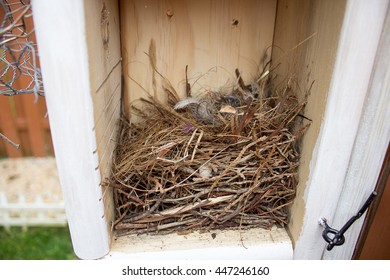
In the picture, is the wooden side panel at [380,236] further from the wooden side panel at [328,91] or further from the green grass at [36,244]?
the green grass at [36,244]

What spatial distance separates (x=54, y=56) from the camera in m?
0.44

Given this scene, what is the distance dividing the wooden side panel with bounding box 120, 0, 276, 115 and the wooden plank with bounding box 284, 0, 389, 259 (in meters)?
0.27

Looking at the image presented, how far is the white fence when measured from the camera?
170 cm

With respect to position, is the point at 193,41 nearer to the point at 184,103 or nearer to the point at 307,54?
the point at 184,103

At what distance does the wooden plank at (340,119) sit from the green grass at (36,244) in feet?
4.05

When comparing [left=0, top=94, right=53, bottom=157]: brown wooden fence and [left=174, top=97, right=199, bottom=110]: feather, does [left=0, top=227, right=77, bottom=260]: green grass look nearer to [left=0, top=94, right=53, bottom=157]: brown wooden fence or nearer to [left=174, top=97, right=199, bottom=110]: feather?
[left=0, top=94, right=53, bottom=157]: brown wooden fence

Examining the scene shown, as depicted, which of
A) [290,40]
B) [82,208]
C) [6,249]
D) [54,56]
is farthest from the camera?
[6,249]

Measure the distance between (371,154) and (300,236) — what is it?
0.20 metres

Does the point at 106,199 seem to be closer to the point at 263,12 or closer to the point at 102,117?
the point at 102,117

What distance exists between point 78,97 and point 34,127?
1.59 m

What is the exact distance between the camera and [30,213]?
1.73 meters

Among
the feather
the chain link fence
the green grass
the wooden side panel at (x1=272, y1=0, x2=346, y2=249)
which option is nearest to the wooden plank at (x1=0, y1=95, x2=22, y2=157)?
the green grass

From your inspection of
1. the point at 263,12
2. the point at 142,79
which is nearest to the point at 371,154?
the point at 263,12

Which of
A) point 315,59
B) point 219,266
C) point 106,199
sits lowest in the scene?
point 219,266
